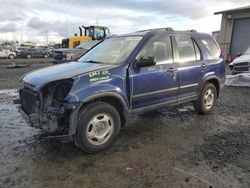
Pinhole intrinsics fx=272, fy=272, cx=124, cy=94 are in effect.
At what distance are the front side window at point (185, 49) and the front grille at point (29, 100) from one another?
2.96 meters

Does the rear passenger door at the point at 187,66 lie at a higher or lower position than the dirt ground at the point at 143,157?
higher

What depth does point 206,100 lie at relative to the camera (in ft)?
21.4

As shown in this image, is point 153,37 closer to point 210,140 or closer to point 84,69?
point 84,69

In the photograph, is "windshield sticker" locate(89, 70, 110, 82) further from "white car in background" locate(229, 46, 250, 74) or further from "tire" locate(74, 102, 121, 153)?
"white car in background" locate(229, 46, 250, 74)

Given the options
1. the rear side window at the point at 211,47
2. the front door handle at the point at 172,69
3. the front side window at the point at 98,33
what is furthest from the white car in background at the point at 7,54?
the front door handle at the point at 172,69

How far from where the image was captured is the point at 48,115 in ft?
13.2

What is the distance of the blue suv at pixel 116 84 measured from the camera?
4098 millimetres

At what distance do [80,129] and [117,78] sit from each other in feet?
3.44

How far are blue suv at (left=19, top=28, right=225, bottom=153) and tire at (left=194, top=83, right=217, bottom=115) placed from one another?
0.9 inches

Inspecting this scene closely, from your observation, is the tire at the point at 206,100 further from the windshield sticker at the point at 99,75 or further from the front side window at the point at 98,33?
the front side window at the point at 98,33

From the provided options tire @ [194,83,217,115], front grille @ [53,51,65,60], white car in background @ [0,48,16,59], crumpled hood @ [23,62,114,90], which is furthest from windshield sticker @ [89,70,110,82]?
white car in background @ [0,48,16,59]

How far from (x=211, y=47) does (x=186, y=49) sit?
1044mm

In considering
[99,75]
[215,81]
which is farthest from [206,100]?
[99,75]

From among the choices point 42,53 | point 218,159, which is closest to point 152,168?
point 218,159
